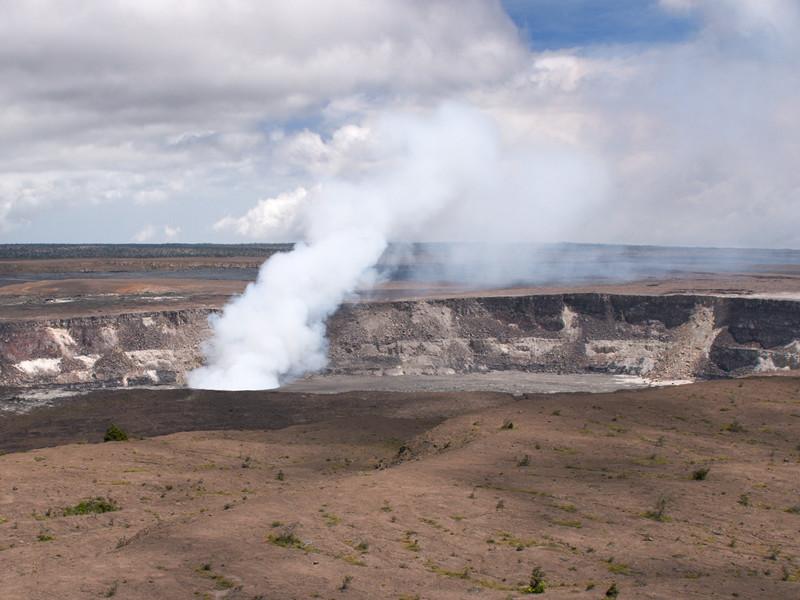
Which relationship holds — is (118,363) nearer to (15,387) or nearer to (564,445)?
(15,387)

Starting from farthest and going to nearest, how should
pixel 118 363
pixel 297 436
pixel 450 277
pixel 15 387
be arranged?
pixel 450 277 < pixel 118 363 < pixel 15 387 < pixel 297 436

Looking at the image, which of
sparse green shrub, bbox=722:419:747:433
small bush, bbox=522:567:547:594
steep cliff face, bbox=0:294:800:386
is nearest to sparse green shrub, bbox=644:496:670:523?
small bush, bbox=522:567:547:594

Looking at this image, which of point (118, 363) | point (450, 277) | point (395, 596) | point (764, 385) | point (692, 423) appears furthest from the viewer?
point (450, 277)

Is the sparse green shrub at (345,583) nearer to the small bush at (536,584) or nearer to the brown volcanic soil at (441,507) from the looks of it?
the brown volcanic soil at (441,507)

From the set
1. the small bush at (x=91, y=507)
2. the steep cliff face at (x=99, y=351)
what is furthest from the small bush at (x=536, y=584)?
the steep cliff face at (x=99, y=351)

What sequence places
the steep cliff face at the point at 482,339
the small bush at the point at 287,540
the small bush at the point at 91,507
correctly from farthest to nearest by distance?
the steep cliff face at the point at 482,339 < the small bush at the point at 91,507 < the small bush at the point at 287,540

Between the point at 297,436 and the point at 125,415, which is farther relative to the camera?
the point at 125,415

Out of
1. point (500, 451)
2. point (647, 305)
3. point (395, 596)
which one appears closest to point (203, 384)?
point (500, 451)
